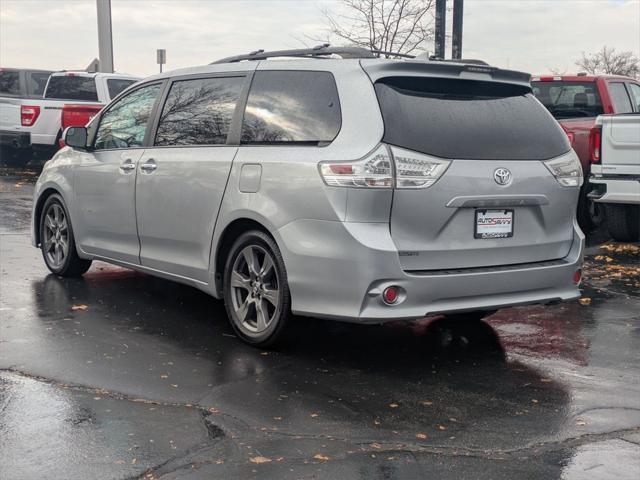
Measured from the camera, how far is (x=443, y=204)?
17.5 ft

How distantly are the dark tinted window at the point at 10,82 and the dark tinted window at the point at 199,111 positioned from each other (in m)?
15.6

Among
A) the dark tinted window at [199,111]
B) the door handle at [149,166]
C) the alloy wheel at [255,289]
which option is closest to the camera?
the alloy wheel at [255,289]

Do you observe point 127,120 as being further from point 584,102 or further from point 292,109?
point 584,102

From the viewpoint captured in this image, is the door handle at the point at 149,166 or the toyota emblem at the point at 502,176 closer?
the toyota emblem at the point at 502,176

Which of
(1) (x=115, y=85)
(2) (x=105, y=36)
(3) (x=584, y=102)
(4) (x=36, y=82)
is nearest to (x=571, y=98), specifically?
(3) (x=584, y=102)

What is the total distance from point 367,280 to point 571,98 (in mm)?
8362

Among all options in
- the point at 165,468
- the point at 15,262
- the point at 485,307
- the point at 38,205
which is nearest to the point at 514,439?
the point at 485,307

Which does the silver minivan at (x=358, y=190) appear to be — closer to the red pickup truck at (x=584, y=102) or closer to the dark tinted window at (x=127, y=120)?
the dark tinted window at (x=127, y=120)

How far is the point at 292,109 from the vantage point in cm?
584

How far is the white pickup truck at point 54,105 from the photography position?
18.4 meters

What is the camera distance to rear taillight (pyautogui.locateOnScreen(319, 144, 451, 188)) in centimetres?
522

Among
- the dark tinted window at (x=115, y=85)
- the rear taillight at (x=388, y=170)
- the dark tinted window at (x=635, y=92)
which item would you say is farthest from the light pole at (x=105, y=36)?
the rear taillight at (x=388, y=170)

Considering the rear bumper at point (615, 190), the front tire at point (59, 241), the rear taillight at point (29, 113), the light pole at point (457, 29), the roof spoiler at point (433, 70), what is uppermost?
the light pole at point (457, 29)

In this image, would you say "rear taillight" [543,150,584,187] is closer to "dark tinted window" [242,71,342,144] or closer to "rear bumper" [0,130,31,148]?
"dark tinted window" [242,71,342,144]
